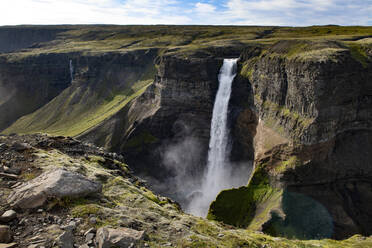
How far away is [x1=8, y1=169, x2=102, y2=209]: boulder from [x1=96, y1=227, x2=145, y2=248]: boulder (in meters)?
3.25

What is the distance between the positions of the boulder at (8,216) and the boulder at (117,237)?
3.58 meters

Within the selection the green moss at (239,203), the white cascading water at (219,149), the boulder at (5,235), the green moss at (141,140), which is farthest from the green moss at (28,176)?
the green moss at (141,140)

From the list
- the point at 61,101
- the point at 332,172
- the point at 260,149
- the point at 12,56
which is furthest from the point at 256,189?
the point at 12,56

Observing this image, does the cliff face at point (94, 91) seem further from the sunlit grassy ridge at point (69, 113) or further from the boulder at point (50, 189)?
the boulder at point (50, 189)

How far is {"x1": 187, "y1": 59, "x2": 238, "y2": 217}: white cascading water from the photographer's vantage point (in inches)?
2606

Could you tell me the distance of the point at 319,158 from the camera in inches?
1984

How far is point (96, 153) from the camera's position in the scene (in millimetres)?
27891

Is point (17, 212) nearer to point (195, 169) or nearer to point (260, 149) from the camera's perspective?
point (260, 149)

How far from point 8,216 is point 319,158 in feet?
159

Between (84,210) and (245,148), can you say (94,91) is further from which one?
(84,210)

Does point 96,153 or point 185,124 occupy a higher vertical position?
point 96,153

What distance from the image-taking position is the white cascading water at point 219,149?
66200 mm

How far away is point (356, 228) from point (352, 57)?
28.3 m

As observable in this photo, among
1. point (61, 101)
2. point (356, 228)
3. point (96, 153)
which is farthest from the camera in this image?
point (61, 101)
